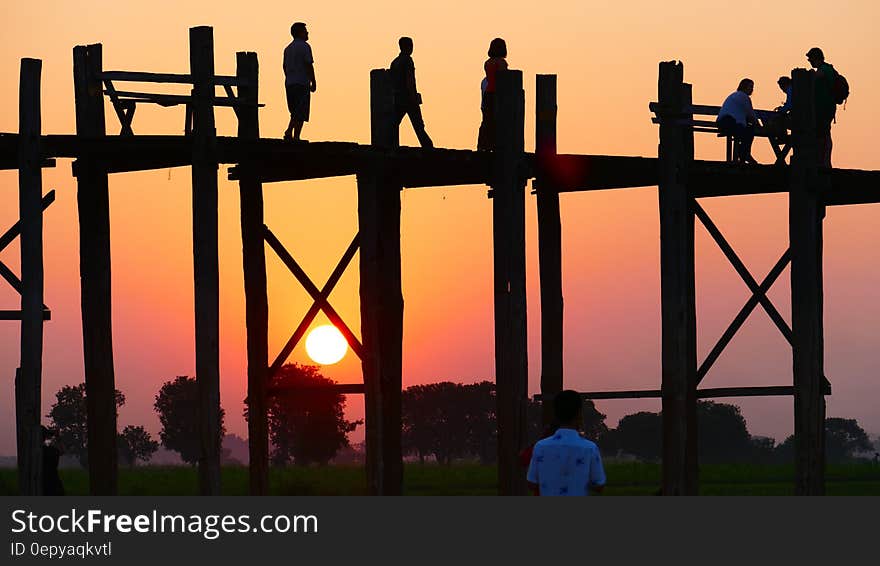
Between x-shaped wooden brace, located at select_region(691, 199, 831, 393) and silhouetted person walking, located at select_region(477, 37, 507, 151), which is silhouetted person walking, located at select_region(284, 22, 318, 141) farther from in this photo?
x-shaped wooden brace, located at select_region(691, 199, 831, 393)

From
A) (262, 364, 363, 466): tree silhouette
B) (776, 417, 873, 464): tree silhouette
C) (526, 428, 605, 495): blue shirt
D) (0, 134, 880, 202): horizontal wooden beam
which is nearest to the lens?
(526, 428, 605, 495): blue shirt

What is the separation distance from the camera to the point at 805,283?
25578 millimetres

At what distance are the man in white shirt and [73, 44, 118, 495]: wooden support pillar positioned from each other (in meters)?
9.94

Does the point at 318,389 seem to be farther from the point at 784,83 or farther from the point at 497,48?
the point at 784,83

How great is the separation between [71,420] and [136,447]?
259 inches

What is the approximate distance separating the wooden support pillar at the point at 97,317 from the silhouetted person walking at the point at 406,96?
333 cm

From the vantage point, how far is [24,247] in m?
22.2

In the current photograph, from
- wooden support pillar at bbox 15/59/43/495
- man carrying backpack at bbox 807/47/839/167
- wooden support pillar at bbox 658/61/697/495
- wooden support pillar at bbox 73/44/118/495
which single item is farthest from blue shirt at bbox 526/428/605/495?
A: man carrying backpack at bbox 807/47/839/167

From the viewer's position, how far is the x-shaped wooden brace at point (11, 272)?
22359 millimetres

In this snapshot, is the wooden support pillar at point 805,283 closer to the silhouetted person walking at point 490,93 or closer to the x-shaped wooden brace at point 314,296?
A: the silhouetted person walking at point 490,93

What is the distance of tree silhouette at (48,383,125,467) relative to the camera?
331 ft

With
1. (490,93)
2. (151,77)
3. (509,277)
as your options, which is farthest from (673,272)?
(151,77)
